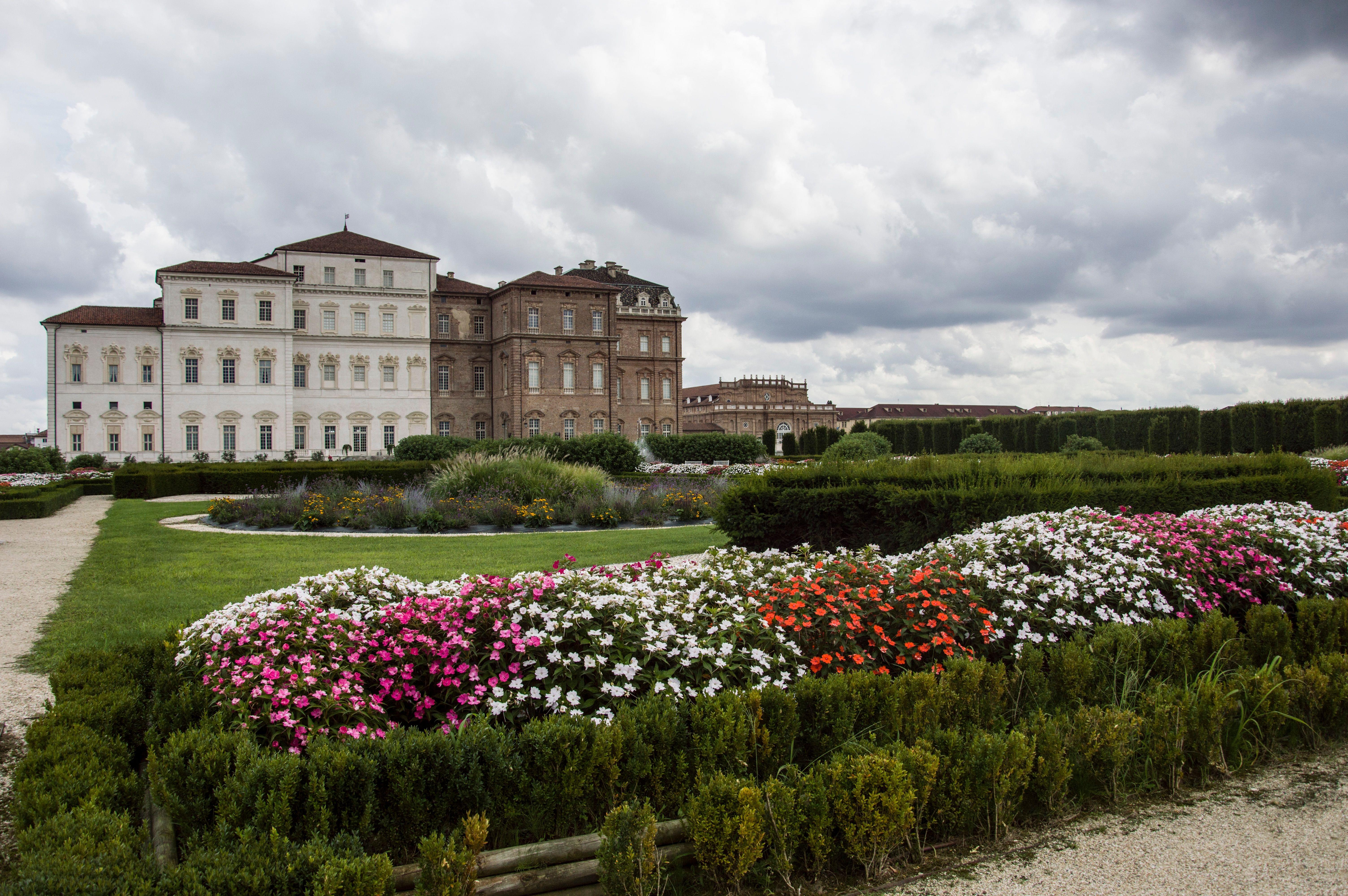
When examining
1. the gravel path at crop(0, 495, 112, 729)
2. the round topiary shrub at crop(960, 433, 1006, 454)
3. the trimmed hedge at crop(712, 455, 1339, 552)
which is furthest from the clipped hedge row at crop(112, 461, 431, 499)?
the round topiary shrub at crop(960, 433, 1006, 454)

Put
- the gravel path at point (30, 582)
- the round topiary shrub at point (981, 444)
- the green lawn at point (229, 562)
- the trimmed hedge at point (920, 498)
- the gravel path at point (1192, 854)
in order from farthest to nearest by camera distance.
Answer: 1. the round topiary shrub at point (981, 444)
2. the trimmed hedge at point (920, 498)
3. the green lawn at point (229, 562)
4. the gravel path at point (30, 582)
5. the gravel path at point (1192, 854)

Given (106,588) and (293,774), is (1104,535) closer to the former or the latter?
(293,774)

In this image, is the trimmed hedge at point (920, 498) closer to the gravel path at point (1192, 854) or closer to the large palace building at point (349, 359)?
the gravel path at point (1192, 854)

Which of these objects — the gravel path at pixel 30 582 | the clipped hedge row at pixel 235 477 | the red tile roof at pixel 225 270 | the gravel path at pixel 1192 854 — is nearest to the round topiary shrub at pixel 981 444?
the clipped hedge row at pixel 235 477

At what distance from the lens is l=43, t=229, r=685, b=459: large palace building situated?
39.6 meters

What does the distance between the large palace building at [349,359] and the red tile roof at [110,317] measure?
11cm

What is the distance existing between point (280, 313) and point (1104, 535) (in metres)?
44.3

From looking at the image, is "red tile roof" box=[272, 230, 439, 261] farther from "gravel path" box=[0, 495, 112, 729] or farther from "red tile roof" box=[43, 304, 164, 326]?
"gravel path" box=[0, 495, 112, 729]

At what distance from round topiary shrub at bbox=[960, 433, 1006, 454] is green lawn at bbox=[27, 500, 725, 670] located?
20.5 metres

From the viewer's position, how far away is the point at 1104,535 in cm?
587

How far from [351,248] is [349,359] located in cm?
636

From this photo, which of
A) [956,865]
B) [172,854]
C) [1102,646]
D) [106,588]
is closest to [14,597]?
[106,588]

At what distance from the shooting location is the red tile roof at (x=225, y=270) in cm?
3991

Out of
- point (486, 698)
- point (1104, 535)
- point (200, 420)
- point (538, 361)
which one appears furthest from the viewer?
point (538, 361)
